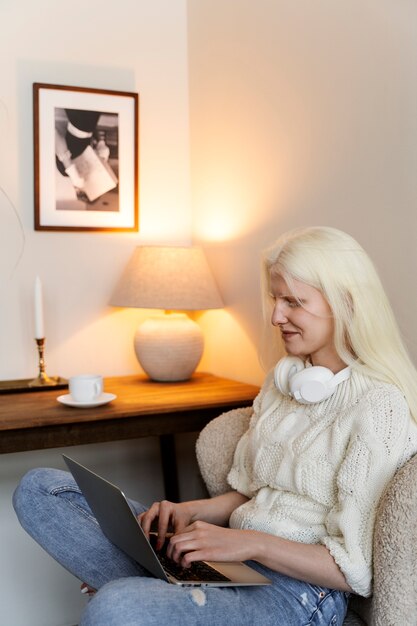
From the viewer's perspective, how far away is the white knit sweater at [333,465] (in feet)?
4.43

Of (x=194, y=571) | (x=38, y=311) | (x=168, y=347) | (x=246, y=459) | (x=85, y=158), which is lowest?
(x=194, y=571)

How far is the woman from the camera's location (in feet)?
4.38

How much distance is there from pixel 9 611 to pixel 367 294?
154 cm

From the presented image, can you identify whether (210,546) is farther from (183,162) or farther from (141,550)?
(183,162)

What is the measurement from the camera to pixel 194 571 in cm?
139

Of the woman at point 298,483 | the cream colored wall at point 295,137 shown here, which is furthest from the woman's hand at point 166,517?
the cream colored wall at point 295,137

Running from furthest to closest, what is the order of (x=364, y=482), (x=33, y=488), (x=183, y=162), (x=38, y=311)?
(x=183, y=162), (x=38, y=311), (x=33, y=488), (x=364, y=482)

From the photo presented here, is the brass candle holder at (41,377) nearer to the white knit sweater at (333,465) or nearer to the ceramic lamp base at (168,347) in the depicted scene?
the ceramic lamp base at (168,347)

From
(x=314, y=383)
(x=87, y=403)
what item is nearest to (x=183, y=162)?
(x=87, y=403)

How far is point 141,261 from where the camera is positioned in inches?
91.3

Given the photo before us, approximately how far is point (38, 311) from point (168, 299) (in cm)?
36

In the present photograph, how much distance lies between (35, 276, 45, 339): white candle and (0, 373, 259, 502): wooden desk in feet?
0.54

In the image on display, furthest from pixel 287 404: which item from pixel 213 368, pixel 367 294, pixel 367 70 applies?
pixel 213 368

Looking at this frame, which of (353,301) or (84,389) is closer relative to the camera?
(353,301)
